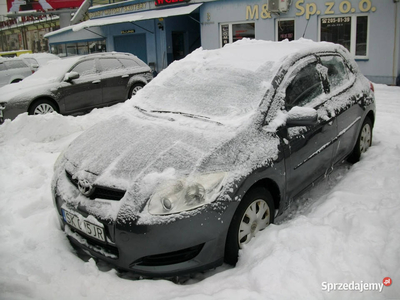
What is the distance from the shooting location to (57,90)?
27.4 feet

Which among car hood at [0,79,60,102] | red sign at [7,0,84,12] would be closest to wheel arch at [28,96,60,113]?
car hood at [0,79,60,102]

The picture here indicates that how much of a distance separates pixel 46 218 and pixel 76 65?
6090 mm

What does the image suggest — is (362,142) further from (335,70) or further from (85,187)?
(85,187)

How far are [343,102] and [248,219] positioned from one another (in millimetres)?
2073

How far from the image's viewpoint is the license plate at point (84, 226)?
273 cm

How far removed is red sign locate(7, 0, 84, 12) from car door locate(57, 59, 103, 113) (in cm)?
→ 2752

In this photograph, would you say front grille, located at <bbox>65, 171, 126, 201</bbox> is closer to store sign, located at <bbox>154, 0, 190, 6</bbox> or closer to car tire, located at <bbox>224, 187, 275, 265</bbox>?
car tire, located at <bbox>224, 187, 275, 265</bbox>

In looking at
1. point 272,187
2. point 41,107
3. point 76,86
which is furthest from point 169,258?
point 76,86

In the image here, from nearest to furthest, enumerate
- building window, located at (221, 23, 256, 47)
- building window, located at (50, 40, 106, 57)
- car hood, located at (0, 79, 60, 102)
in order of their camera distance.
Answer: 1. car hood, located at (0, 79, 60, 102)
2. building window, located at (221, 23, 256, 47)
3. building window, located at (50, 40, 106, 57)

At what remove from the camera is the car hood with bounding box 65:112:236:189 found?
2831mm

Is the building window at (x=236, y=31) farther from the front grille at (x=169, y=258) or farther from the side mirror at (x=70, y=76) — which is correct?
the front grille at (x=169, y=258)

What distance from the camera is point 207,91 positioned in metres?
3.69

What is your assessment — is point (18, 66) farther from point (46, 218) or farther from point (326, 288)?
point (326, 288)

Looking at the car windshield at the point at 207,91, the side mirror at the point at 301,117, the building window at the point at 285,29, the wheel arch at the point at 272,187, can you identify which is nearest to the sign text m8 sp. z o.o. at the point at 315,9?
the building window at the point at 285,29
